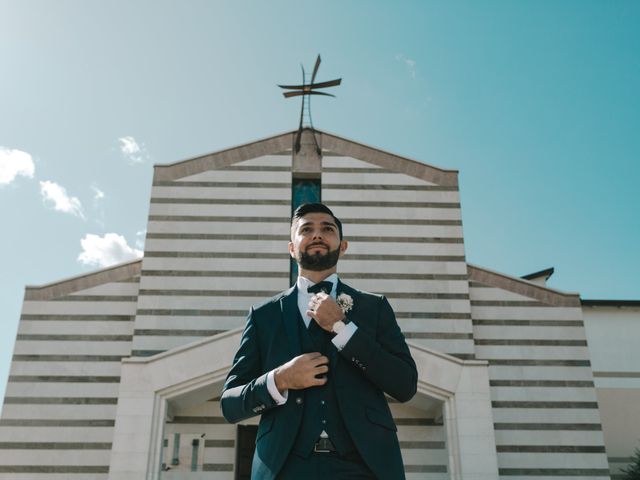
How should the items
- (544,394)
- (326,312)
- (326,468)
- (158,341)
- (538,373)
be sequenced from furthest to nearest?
1. (538,373)
2. (544,394)
3. (158,341)
4. (326,312)
5. (326,468)

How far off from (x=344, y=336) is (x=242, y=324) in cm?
1410

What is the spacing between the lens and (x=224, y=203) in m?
18.7

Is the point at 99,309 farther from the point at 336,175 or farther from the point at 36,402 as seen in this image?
the point at 336,175

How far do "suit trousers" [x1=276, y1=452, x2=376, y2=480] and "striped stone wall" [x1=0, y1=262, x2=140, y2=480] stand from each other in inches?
582

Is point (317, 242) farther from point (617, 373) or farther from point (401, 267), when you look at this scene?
point (617, 373)

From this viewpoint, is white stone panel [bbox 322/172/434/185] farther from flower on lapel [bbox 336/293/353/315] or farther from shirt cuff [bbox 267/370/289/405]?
shirt cuff [bbox 267/370/289/405]

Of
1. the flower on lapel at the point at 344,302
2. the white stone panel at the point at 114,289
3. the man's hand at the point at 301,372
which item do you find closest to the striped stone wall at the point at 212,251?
the white stone panel at the point at 114,289

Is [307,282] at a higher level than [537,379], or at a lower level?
lower

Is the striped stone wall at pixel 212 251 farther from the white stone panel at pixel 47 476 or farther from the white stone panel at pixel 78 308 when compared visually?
the white stone panel at pixel 47 476

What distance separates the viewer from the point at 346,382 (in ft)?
9.65

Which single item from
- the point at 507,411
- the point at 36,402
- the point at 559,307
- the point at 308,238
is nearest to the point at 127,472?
the point at 36,402

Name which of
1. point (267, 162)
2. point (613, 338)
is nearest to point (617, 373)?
point (613, 338)

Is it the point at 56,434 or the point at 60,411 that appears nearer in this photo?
the point at 56,434

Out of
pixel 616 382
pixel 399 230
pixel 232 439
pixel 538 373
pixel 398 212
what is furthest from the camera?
pixel 616 382
